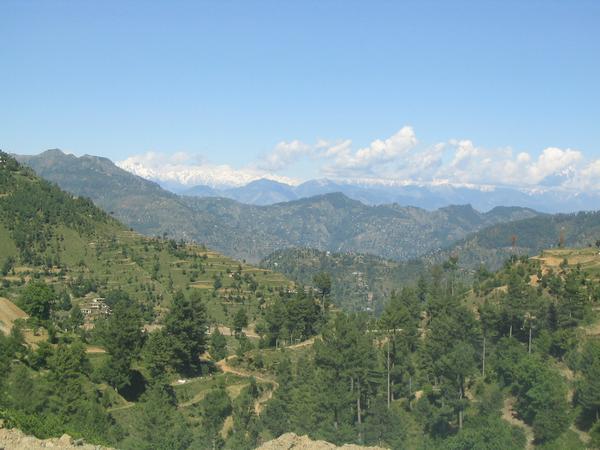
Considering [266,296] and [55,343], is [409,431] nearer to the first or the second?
[55,343]

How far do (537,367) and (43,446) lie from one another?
149 ft

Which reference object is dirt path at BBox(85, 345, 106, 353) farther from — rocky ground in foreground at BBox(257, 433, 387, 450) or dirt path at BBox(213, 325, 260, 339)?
rocky ground in foreground at BBox(257, 433, 387, 450)

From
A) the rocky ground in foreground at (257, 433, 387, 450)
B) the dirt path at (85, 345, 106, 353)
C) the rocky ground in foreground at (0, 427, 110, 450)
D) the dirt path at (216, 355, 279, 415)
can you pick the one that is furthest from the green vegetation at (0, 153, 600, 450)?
the rocky ground in foreground at (257, 433, 387, 450)

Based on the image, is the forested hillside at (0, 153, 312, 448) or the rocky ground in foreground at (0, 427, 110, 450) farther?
the forested hillside at (0, 153, 312, 448)

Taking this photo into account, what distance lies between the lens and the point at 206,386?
71.0 m

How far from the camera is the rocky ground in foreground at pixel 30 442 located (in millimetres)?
→ 31766

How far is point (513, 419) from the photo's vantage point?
5947 cm

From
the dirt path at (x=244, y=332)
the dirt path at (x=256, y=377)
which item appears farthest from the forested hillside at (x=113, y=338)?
the dirt path at (x=256, y=377)

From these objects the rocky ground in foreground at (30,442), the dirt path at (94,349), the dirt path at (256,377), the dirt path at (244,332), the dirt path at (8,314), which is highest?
the rocky ground in foreground at (30,442)

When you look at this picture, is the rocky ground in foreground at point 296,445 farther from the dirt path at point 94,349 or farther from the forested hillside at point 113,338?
the dirt path at point 94,349

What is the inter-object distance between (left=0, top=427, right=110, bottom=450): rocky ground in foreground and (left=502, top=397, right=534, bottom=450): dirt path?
40443 millimetres

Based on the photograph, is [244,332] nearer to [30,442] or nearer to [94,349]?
[94,349]

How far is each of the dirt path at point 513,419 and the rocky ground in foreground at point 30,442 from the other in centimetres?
4044

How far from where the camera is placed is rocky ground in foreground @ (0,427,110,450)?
31.8 metres
